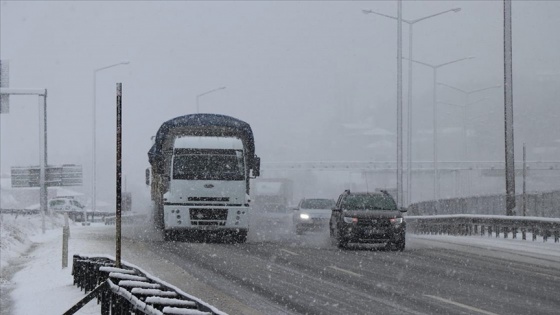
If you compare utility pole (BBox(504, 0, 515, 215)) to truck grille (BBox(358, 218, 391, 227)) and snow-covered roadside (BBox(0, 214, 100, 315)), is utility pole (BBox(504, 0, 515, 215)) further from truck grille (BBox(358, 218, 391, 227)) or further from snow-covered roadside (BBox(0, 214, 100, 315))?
snow-covered roadside (BBox(0, 214, 100, 315))

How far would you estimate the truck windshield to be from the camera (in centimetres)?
3109

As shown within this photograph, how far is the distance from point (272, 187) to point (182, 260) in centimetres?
6207

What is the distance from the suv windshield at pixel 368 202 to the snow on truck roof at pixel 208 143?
3.87m

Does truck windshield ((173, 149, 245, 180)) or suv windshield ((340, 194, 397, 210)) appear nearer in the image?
suv windshield ((340, 194, 397, 210))

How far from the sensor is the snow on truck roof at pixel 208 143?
3144 centimetres

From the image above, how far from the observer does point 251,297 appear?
51.4ft

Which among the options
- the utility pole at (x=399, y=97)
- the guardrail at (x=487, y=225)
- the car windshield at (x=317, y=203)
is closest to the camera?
the guardrail at (x=487, y=225)

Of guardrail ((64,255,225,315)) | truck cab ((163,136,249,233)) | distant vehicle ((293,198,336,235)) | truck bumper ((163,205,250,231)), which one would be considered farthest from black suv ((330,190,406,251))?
guardrail ((64,255,225,315))

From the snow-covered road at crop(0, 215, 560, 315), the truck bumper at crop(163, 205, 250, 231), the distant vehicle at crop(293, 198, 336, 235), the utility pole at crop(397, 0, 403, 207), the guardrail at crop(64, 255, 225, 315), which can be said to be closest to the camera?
the guardrail at crop(64, 255, 225, 315)

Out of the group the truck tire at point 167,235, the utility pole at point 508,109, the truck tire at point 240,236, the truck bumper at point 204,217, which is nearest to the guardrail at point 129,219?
the truck tire at point 167,235

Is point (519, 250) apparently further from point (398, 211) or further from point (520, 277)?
point (520, 277)

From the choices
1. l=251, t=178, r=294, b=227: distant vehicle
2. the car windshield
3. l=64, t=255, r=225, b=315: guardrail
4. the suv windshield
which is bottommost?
l=251, t=178, r=294, b=227: distant vehicle

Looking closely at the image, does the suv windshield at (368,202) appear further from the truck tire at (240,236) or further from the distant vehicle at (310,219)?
the distant vehicle at (310,219)

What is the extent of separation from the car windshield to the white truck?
36.2 ft
